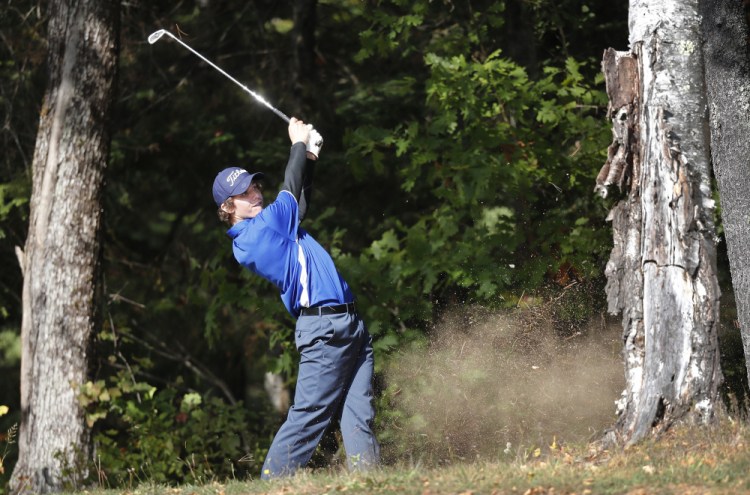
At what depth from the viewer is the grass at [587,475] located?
4.97 m

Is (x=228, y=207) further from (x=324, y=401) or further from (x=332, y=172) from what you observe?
(x=332, y=172)

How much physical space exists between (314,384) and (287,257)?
0.80 m

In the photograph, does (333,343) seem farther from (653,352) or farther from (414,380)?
(414,380)

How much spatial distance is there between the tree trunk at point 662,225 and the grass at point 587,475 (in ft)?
0.88

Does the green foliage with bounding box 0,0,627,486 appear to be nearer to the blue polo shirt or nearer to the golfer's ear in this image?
the blue polo shirt

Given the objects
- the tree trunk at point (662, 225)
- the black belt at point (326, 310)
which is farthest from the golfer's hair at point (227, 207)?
the tree trunk at point (662, 225)

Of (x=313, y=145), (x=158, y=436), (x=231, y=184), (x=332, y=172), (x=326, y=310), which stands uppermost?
(x=332, y=172)

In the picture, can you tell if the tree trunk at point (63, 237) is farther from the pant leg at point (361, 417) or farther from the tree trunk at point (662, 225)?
the tree trunk at point (662, 225)

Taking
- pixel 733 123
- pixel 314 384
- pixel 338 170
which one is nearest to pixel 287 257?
pixel 314 384

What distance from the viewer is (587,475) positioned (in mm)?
5289

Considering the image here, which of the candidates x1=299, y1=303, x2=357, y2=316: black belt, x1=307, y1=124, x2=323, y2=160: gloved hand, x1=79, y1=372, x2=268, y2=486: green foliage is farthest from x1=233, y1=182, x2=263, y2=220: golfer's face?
x1=79, y1=372, x2=268, y2=486: green foliage

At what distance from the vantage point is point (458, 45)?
418 inches

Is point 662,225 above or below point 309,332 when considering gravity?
above

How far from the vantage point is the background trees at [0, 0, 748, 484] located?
9.41 meters
